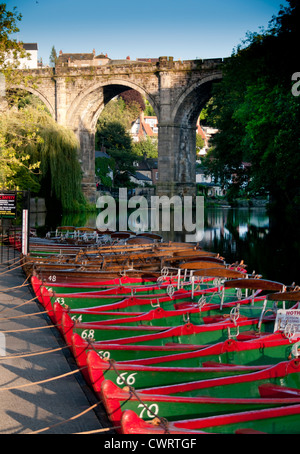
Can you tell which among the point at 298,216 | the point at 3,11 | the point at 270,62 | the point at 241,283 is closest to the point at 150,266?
the point at 241,283

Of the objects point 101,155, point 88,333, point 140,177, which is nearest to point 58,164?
point 88,333

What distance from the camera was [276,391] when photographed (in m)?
6.05

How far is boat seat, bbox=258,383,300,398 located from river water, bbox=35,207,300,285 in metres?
8.57

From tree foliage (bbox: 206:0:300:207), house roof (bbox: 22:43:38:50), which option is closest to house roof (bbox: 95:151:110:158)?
tree foliage (bbox: 206:0:300:207)

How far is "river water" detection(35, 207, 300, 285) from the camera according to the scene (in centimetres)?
1695

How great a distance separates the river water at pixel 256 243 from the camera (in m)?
17.0

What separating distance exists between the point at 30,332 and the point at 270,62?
47.7ft

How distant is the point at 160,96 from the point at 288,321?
117 ft

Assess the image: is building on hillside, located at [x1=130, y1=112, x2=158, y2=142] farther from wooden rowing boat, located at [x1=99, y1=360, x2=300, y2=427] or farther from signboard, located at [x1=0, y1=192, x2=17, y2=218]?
wooden rowing boat, located at [x1=99, y1=360, x2=300, y2=427]

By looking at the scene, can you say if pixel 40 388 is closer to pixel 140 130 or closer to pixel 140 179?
pixel 140 179

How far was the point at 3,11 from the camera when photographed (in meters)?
13.7

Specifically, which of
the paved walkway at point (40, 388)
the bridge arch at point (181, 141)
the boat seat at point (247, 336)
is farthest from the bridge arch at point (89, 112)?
the paved walkway at point (40, 388)

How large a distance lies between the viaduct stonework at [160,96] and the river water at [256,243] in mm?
9754

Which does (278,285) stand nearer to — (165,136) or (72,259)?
(72,259)
